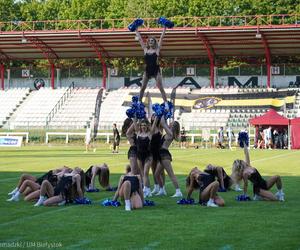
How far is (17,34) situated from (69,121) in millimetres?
8908

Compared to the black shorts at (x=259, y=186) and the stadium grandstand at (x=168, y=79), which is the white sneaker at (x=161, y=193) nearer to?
the black shorts at (x=259, y=186)

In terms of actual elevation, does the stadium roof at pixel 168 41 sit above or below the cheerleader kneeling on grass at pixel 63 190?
above

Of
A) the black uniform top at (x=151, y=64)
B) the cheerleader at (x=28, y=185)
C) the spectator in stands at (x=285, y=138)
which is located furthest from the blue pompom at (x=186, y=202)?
the spectator in stands at (x=285, y=138)

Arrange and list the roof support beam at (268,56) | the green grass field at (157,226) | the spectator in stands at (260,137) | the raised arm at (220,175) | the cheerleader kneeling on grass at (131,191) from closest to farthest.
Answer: the green grass field at (157,226) < the cheerleader kneeling on grass at (131,191) < the raised arm at (220,175) < the spectator in stands at (260,137) < the roof support beam at (268,56)

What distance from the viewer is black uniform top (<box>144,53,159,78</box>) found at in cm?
1536

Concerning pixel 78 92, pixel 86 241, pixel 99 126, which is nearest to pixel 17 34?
pixel 78 92

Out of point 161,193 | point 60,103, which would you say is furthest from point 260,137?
point 161,193

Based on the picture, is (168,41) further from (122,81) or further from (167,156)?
(167,156)

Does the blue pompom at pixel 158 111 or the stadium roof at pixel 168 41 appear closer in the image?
the blue pompom at pixel 158 111

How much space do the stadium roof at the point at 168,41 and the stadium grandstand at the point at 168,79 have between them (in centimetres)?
8

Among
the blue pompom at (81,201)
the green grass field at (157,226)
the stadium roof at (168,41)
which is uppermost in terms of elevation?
the stadium roof at (168,41)

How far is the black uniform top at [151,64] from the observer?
15.4 m

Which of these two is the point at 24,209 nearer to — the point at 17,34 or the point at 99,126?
the point at 99,126

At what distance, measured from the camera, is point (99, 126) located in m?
55.6
